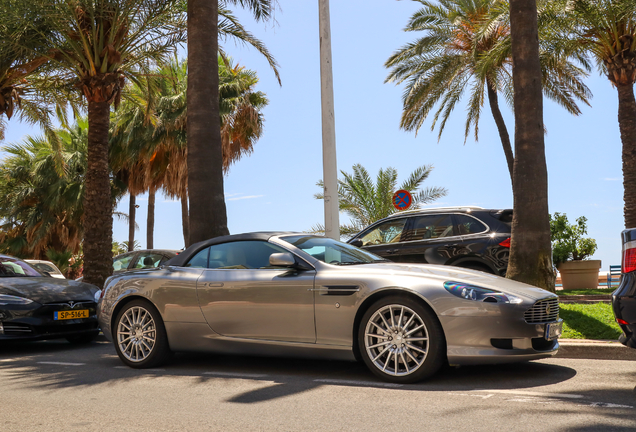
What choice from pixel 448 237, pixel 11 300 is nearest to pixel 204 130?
pixel 11 300

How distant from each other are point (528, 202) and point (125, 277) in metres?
5.82

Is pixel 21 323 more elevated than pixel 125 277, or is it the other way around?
pixel 125 277

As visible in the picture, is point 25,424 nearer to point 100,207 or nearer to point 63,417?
point 63,417

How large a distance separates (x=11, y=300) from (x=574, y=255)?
49.2 feet

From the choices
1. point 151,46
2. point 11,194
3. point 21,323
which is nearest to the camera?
point 21,323

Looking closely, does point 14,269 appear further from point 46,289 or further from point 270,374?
point 270,374

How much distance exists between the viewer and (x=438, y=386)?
5.32 meters

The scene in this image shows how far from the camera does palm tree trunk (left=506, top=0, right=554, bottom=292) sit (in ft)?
29.2

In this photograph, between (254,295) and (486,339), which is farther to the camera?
(254,295)

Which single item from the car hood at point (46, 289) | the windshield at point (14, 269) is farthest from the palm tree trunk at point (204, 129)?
the windshield at point (14, 269)

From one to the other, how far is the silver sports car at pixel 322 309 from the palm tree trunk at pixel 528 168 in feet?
10.5

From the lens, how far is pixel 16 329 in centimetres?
836

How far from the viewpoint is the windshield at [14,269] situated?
9.63 meters

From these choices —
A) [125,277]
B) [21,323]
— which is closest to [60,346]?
[21,323]
